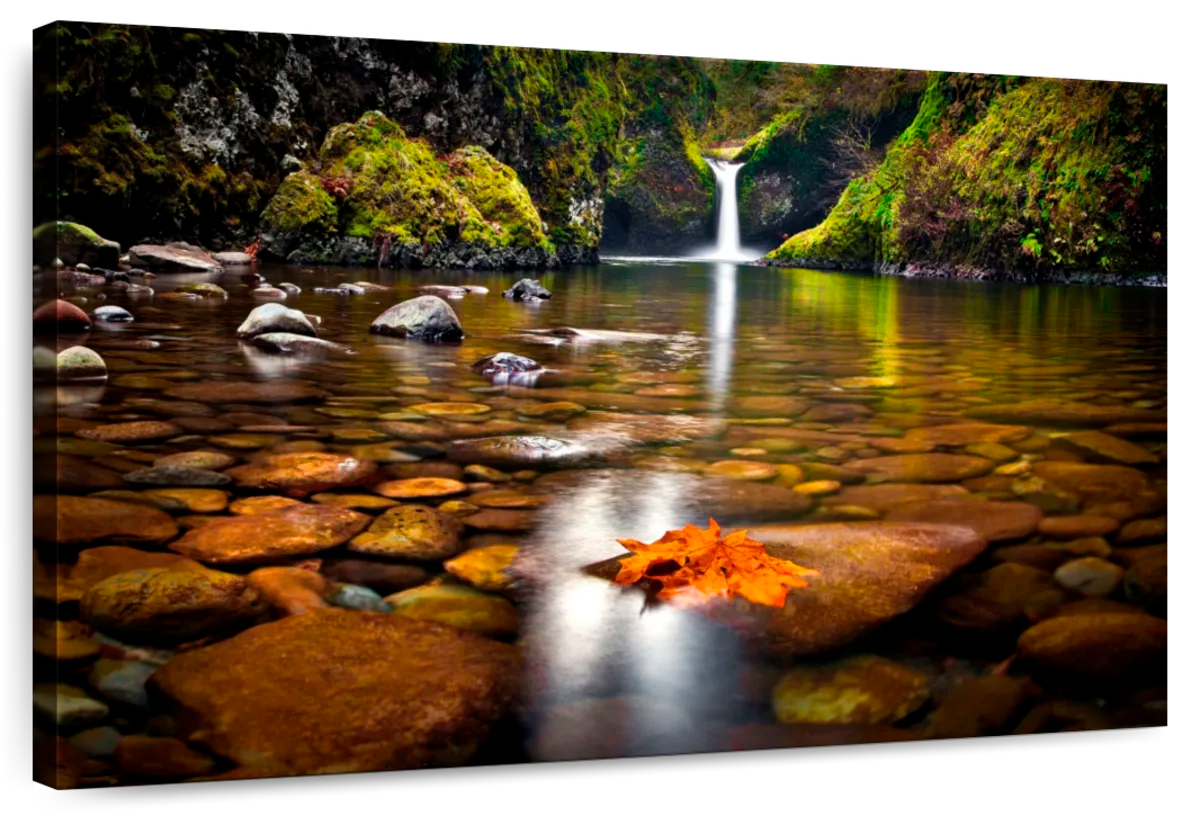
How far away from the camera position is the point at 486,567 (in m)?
1.63

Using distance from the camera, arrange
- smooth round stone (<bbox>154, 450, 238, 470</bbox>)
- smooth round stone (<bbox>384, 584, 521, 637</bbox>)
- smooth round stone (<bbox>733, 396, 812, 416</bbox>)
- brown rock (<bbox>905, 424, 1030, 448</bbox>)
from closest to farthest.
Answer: smooth round stone (<bbox>384, 584, 521, 637</bbox>) → smooth round stone (<bbox>154, 450, 238, 470</bbox>) → brown rock (<bbox>905, 424, 1030, 448</bbox>) → smooth round stone (<bbox>733, 396, 812, 416</bbox>)

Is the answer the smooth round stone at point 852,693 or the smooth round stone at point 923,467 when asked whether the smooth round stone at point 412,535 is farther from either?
the smooth round stone at point 923,467

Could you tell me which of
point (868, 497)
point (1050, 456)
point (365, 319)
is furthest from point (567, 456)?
point (365, 319)

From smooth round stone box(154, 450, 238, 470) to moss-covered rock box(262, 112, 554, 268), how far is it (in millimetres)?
3541

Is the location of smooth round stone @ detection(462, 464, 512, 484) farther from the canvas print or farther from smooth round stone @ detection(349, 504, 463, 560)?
smooth round stone @ detection(349, 504, 463, 560)

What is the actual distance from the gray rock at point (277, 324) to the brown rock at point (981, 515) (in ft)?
8.72

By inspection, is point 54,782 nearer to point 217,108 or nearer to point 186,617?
point 186,617

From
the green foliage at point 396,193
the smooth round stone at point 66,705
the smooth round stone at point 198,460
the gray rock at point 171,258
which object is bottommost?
the smooth round stone at point 66,705

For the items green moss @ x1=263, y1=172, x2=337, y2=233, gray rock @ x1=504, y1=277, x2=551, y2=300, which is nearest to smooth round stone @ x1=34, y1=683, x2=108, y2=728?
gray rock @ x1=504, y1=277, x2=551, y2=300

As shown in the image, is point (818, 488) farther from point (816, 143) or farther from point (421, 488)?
point (816, 143)

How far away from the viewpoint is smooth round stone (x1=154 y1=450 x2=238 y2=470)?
2.02 m

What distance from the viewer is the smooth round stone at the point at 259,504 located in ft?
5.88

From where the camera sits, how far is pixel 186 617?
53.9 inches

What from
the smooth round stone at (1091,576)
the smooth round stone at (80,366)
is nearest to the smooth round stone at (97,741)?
the smooth round stone at (1091,576)
